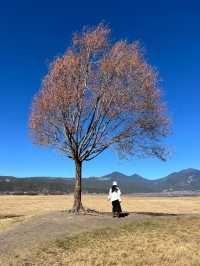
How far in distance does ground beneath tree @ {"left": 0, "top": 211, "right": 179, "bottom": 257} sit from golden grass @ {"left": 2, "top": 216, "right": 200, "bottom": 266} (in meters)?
0.95

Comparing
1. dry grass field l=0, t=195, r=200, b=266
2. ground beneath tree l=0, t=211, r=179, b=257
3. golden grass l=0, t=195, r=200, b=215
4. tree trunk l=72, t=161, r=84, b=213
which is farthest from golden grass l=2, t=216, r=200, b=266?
golden grass l=0, t=195, r=200, b=215

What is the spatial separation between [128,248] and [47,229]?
570 centimetres

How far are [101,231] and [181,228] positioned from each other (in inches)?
190

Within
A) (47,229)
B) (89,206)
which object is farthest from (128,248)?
(89,206)

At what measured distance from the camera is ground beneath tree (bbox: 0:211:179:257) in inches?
864

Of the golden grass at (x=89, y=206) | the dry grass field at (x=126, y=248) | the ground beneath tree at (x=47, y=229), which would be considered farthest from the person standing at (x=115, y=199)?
the golden grass at (x=89, y=206)

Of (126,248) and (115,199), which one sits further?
(115,199)

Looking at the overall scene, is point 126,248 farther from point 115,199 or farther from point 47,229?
point 115,199

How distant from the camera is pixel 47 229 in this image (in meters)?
25.9

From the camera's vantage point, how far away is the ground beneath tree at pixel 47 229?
21.9 meters

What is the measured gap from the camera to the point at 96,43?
37375 millimetres

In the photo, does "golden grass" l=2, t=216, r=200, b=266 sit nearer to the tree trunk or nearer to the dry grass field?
the dry grass field

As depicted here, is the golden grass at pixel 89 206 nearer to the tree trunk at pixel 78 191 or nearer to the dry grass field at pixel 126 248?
the tree trunk at pixel 78 191

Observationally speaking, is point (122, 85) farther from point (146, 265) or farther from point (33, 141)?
point (146, 265)
